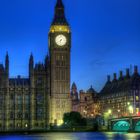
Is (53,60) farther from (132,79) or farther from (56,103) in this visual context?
(132,79)

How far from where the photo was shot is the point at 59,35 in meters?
148

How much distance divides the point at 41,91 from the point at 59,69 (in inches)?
251

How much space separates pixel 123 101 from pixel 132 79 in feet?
21.3

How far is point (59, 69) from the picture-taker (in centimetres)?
14675

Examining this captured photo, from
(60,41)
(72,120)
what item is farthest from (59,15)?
(72,120)

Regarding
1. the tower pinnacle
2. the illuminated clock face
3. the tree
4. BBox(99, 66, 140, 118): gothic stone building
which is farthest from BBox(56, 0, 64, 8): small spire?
the tree

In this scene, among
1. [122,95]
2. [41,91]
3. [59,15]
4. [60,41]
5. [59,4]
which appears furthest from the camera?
[122,95]

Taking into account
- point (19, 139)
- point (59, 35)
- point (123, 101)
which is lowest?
point (19, 139)

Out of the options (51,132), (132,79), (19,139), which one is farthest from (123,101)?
(19,139)

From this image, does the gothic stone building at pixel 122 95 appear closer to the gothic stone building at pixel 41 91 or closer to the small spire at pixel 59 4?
the gothic stone building at pixel 41 91

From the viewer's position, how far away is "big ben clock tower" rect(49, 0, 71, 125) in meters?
144

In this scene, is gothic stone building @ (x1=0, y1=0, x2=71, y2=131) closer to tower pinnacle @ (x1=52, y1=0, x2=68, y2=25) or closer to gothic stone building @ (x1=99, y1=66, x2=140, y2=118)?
tower pinnacle @ (x1=52, y1=0, x2=68, y2=25)

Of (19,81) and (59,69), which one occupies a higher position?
(59,69)

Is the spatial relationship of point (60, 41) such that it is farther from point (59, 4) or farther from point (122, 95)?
point (122, 95)
